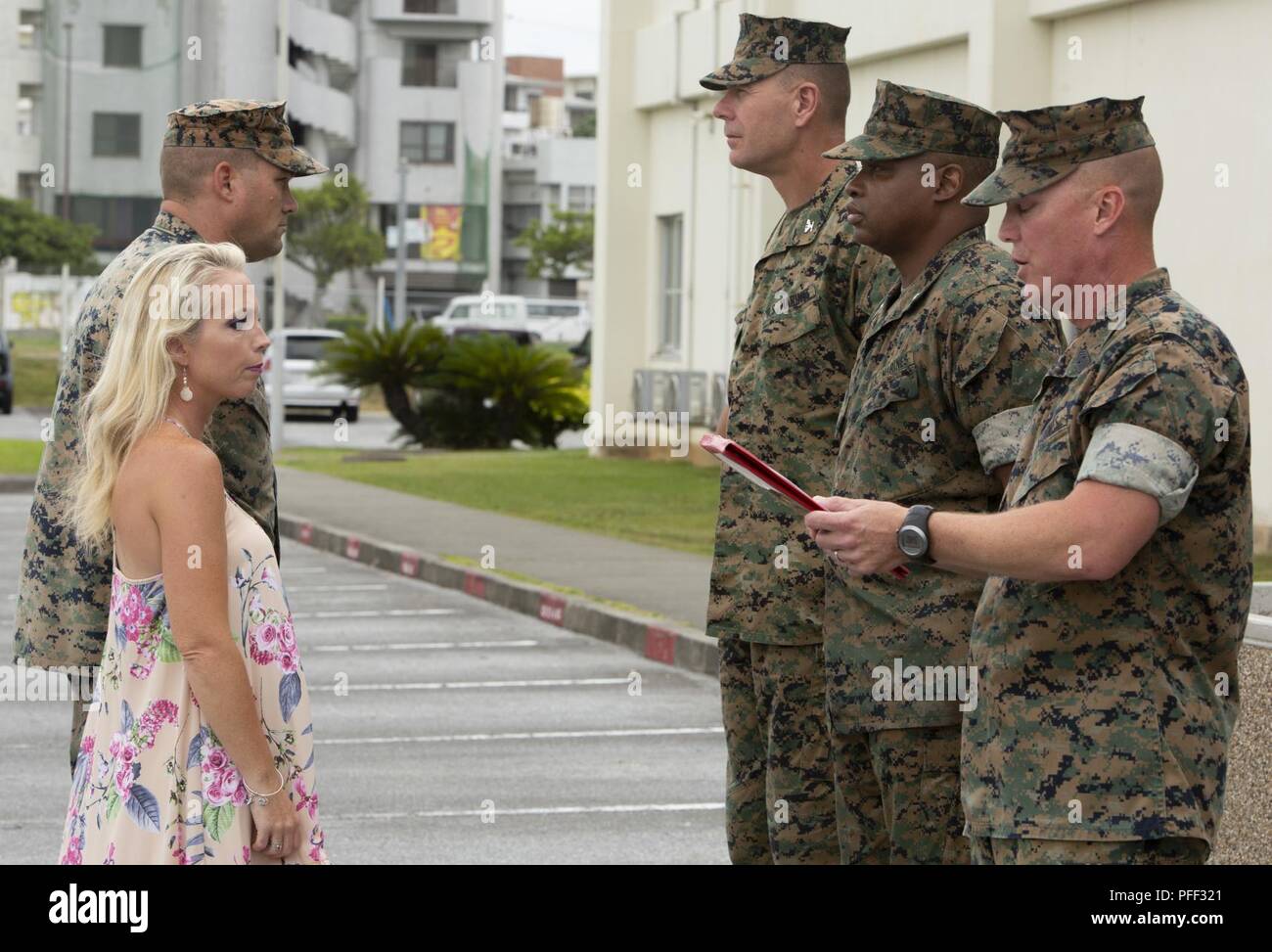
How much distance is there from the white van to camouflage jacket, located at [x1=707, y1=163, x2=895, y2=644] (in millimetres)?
44830

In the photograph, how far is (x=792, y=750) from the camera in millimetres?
5008

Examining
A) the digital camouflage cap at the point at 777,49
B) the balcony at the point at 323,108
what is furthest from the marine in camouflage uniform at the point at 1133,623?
the balcony at the point at 323,108

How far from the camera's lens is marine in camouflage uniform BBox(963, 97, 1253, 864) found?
347 centimetres

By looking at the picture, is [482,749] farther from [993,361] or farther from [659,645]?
[993,361]

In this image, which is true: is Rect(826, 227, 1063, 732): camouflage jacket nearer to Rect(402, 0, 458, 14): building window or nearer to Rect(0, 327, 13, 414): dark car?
Rect(0, 327, 13, 414): dark car

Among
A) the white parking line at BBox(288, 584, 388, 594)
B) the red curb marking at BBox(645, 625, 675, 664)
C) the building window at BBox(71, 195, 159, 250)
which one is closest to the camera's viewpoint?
the red curb marking at BBox(645, 625, 675, 664)

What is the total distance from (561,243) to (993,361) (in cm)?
8399

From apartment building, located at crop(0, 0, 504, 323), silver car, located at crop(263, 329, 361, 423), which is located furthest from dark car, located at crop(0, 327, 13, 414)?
apartment building, located at crop(0, 0, 504, 323)

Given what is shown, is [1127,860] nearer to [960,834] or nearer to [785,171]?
[960,834]

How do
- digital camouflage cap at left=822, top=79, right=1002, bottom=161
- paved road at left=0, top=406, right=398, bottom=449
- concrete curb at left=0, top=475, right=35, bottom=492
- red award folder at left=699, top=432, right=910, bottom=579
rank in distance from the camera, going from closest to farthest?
red award folder at left=699, top=432, right=910, bottom=579 → digital camouflage cap at left=822, top=79, right=1002, bottom=161 → concrete curb at left=0, top=475, right=35, bottom=492 → paved road at left=0, top=406, right=398, bottom=449

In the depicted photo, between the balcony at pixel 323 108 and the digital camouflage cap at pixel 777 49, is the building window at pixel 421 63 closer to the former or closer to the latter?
the balcony at pixel 323 108

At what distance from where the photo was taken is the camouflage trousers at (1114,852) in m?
3.56

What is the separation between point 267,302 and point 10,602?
5875cm
